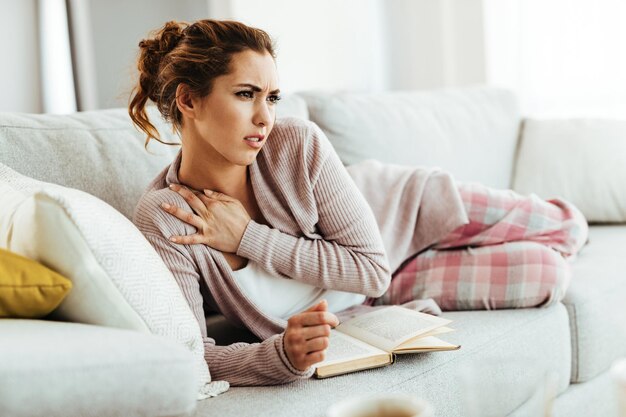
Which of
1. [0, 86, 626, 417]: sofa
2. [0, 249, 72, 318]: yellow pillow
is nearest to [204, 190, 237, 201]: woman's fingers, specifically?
[0, 86, 626, 417]: sofa

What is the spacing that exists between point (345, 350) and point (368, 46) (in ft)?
8.41

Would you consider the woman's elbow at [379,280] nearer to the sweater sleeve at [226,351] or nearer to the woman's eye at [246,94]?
the sweater sleeve at [226,351]

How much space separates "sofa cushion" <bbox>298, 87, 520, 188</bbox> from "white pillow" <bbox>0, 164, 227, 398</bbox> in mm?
1137

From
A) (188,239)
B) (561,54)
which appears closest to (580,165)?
(561,54)

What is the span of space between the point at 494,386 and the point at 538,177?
1974 mm

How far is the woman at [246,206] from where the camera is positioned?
1436 mm

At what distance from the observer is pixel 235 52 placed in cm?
144

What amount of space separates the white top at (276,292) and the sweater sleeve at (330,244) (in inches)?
1.2

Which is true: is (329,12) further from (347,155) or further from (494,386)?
(494,386)

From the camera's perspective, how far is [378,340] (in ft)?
4.44

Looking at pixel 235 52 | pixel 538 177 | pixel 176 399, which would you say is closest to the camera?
pixel 176 399

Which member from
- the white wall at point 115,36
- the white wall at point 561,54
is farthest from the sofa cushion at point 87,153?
the white wall at point 561,54

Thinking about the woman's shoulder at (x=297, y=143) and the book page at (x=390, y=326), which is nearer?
the book page at (x=390, y=326)

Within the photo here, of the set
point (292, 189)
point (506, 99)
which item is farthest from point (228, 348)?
point (506, 99)
